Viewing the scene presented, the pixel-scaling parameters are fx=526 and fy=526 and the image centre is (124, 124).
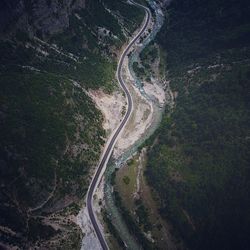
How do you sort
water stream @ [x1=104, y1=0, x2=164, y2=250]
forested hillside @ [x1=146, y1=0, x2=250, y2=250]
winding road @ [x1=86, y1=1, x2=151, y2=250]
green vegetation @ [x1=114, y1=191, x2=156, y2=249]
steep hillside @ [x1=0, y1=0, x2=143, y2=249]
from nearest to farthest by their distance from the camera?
steep hillside @ [x1=0, y1=0, x2=143, y2=249] < winding road @ [x1=86, y1=1, x2=151, y2=250] < green vegetation @ [x1=114, y1=191, x2=156, y2=249] < forested hillside @ [x1=146, y1=0, x2=250, y2=250] < water stream @ [x1=104, y1=0, x2=164, y2=250]

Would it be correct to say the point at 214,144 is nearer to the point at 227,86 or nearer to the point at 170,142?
the point at 170,142

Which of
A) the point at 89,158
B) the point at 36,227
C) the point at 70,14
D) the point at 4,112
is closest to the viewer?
the point at 36,227

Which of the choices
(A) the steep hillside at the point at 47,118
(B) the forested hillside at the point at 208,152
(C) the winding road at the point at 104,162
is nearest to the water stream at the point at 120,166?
(C) the winding road at the point at 104,162

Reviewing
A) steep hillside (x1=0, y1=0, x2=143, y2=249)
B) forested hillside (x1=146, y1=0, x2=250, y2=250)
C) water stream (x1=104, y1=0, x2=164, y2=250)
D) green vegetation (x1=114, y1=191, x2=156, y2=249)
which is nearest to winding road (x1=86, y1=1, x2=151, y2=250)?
water stream (x1=104, y1=0, x2=164, y2=250)

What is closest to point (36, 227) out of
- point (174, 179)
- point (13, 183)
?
point (13, 183)

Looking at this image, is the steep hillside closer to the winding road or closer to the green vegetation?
the winding road

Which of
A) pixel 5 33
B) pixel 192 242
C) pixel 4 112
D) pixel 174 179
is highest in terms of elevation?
pixel 5 33
